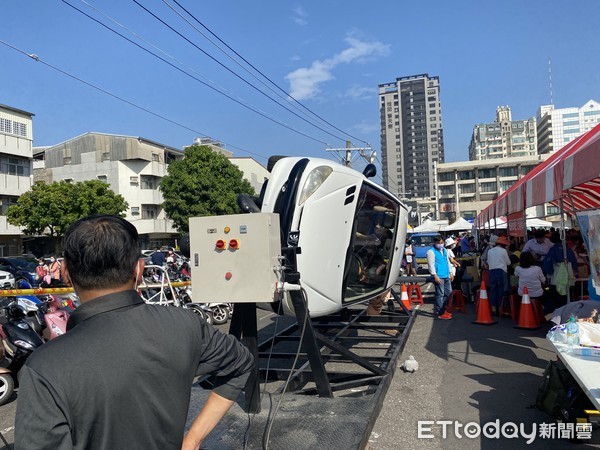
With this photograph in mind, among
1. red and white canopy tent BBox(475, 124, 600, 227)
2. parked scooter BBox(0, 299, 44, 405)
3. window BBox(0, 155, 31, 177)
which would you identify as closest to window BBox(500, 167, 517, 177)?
window BBox(0, 155, 31, 177)

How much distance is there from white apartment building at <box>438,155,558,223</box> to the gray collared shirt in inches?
4110

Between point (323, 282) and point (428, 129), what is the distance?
163m

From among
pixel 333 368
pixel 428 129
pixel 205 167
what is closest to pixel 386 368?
pixel 333 368

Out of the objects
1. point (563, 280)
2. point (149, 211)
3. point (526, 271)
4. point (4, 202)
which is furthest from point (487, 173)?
point (563, 280)

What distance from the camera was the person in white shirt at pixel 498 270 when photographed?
32.9 ft

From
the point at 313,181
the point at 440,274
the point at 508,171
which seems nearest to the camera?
the point at 313,181

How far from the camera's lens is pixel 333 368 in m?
6.86

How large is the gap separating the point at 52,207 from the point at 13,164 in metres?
6.51

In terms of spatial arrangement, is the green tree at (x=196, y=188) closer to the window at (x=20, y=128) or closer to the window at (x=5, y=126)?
the window at (x=20, y=128)

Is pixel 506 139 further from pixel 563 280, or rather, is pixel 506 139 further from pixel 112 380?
pixel 112 380

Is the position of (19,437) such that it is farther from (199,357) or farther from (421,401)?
(421,401)

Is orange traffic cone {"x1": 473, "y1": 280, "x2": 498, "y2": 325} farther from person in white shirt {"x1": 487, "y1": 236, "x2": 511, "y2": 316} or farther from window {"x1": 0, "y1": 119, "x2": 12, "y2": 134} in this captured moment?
window {"x1": 0, "y1": 119, "x2": 12, "y2": 134}

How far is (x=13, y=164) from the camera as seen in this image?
1357 inches

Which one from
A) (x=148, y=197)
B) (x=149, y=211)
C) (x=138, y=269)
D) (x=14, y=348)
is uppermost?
(x=148, y=197)
